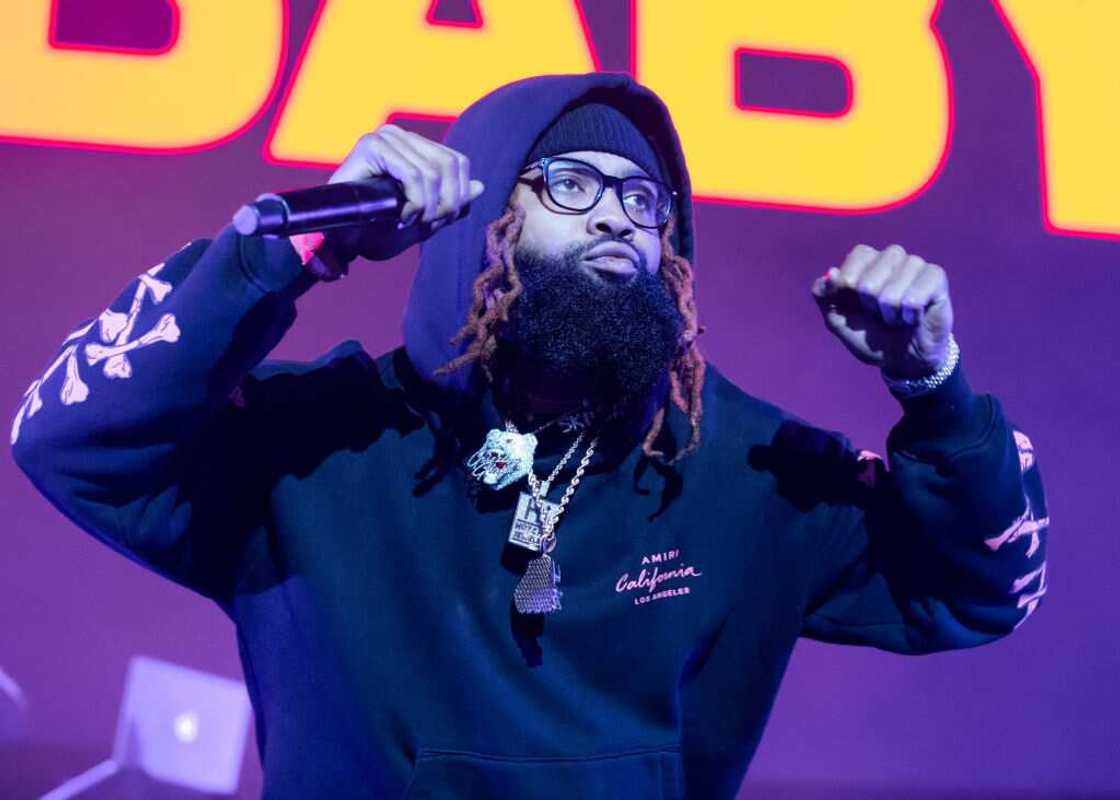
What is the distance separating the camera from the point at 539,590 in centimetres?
132

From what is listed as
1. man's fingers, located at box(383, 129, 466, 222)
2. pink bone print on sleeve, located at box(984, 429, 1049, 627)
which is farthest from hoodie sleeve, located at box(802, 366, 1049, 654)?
man's fingers, located at box(383, 129, 466, 222)

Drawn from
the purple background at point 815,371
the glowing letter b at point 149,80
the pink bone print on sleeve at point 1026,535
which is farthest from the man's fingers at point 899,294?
the glowing letter b at point 149,80

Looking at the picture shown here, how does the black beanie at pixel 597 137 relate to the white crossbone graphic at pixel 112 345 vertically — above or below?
above

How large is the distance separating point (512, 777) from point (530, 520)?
0.86ft

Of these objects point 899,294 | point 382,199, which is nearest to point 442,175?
point 382,199

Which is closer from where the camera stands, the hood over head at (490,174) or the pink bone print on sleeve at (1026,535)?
the pink bone print on sleeve at (1026,535)

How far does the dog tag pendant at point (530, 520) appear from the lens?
1.33 m

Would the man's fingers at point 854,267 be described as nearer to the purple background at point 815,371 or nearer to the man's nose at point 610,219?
the man's nose at point 610,219

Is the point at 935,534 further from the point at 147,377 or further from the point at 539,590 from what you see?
the point at 147,377

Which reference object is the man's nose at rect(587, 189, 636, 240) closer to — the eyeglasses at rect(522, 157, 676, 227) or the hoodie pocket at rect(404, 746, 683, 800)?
the eyeglasses at rect(522, 157, 676, 227)

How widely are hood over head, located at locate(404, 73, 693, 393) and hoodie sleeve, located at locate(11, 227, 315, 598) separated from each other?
26 cm

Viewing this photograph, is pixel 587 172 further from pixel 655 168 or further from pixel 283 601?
pixel 283 601

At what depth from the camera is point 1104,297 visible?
234cm

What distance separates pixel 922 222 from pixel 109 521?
5.31 feet
